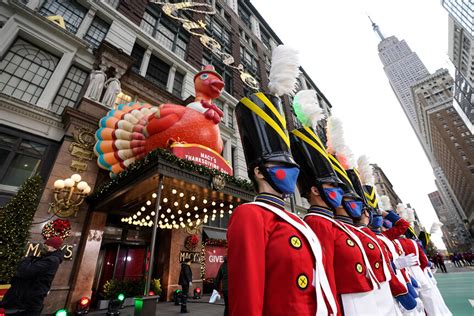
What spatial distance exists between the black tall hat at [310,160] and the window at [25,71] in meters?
10.6

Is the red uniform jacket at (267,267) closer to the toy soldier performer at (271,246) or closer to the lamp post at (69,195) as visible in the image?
the toy soldier performer at (271,246)

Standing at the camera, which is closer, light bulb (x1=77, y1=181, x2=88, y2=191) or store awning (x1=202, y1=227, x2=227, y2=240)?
light bulb (x1=77, y1=181, x2=88, y2=191)

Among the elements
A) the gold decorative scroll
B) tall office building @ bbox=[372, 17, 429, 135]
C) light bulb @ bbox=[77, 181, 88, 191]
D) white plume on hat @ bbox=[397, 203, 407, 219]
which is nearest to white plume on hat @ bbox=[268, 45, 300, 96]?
white plume on hat @ bbox=[397, 203, 407, 219]

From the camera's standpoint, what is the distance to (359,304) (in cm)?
198

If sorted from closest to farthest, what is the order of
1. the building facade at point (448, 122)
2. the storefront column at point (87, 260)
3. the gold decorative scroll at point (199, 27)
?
1. the storefront column at point (87, 260)
2. the gold decorative scroll at point (199, 27)
3. the building facade at point (448, 122)

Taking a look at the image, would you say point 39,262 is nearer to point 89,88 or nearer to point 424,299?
point 424,299

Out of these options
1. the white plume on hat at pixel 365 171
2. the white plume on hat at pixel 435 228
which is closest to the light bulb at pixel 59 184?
the white plume on hat at pixel 365 171

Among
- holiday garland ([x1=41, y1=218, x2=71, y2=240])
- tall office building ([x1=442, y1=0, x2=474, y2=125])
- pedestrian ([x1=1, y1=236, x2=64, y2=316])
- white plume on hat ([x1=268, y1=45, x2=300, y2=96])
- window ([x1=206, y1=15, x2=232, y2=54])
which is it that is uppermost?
tall office building ([x1=442, y1=0, x2=474, y2=125])

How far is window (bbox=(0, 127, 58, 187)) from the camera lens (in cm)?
735

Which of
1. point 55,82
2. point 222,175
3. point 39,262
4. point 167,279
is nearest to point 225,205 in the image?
point 222,175

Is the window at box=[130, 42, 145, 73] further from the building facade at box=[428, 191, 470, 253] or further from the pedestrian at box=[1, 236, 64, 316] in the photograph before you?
the building facade at box=[428, 191, 470, 253]

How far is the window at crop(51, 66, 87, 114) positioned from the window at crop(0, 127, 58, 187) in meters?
1.75

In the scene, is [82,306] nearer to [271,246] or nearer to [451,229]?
[271,246]

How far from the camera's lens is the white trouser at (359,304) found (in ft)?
6.40
